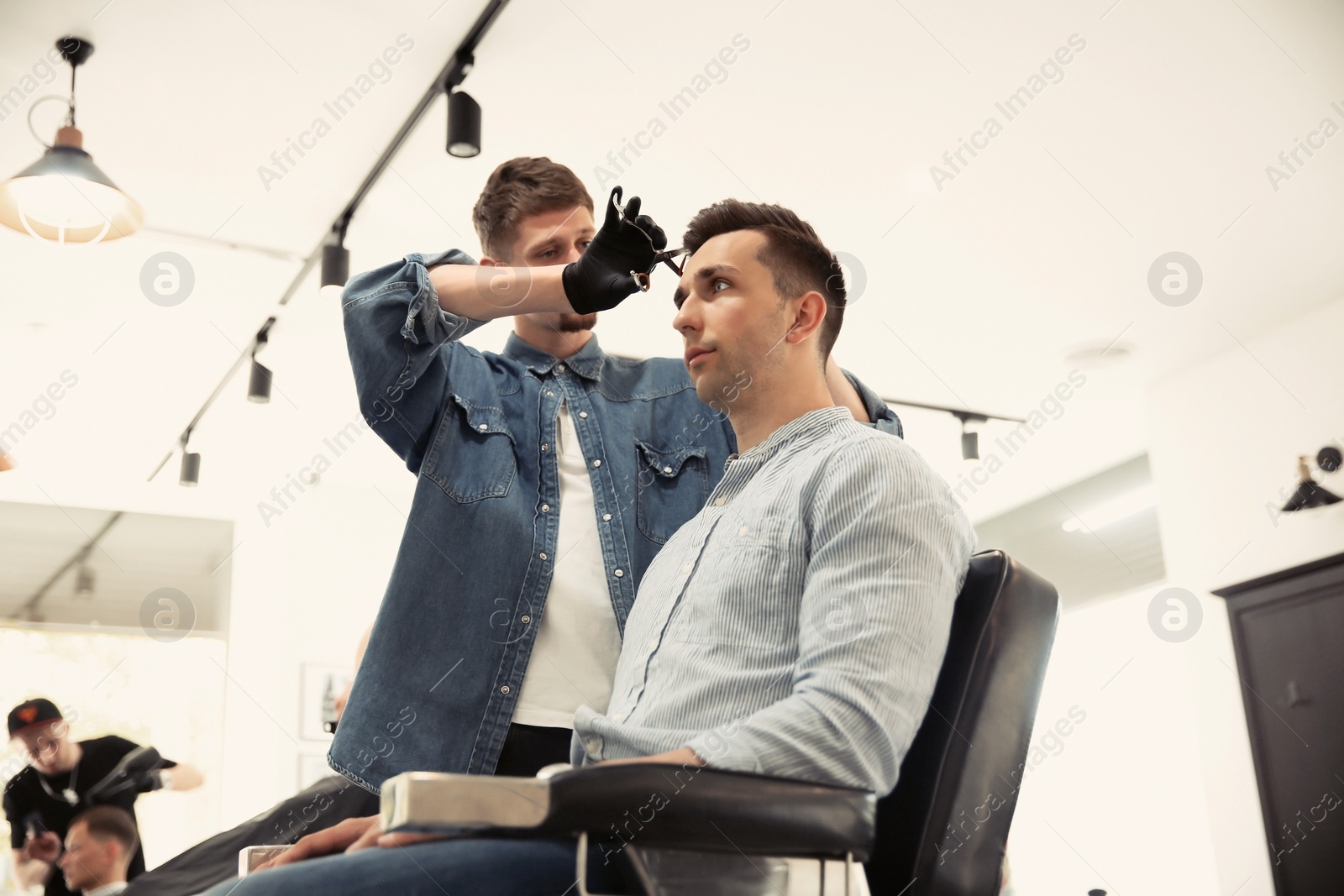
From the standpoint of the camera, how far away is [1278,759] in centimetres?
504

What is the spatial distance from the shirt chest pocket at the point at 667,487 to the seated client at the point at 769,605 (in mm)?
192

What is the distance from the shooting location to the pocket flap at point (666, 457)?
181 cm

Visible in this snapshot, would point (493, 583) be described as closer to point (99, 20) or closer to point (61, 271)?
point (99, 20)

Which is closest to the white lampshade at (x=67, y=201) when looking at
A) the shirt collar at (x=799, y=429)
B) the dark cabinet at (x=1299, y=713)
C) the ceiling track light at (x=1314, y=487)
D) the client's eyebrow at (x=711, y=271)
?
the client's eyebrow at (x=711, y=271)

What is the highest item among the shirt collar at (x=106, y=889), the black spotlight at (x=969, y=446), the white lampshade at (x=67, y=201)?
the white lampshade at (x=67, y=201)

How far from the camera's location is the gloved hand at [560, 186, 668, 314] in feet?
4.77

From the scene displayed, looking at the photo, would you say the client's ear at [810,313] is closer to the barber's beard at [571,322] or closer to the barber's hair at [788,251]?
the barber's hair at [788,251]

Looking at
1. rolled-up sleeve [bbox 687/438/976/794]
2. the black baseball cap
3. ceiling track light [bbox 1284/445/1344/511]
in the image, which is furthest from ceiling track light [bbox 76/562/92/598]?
rolled-up sleeve [bbox 687/438/976/794]

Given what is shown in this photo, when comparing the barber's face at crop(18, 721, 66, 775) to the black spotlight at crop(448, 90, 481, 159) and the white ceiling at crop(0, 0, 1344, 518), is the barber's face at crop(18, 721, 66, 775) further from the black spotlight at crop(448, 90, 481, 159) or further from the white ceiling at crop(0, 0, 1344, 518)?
the black spotlight at crop(448, 90, 481, 159)

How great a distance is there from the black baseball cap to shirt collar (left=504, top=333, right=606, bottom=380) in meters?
3.30

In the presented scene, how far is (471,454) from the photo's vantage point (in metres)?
1.67

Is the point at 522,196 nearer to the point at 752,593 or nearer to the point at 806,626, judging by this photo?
the point at 752,593

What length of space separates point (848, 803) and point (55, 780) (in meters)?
4.31

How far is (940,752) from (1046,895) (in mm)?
7317
